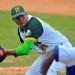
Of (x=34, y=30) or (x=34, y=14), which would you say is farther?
(x=34, y=14)

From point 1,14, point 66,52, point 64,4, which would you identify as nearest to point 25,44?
point 66,52

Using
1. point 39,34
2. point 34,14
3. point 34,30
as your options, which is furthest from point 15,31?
point 34,30

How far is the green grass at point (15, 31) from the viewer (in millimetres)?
11367

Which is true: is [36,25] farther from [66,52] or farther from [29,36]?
[66,52]

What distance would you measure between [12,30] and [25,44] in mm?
10124

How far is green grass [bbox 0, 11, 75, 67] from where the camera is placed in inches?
448

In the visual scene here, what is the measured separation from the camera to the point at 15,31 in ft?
55.0

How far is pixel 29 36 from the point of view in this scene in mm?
6918

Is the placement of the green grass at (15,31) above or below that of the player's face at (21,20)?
below

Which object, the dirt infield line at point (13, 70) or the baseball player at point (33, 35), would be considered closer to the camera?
the baseball player at point (33, 35)

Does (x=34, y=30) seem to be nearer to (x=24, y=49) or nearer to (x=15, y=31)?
(x=24, y=49)

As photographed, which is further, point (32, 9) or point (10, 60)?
point (32, 9)

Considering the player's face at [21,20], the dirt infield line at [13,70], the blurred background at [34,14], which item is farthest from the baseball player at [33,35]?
the blurred background at [34,14]

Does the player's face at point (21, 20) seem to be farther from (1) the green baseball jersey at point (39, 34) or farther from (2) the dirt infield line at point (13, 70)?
(2) the dirt infield line at point (13, 70)
